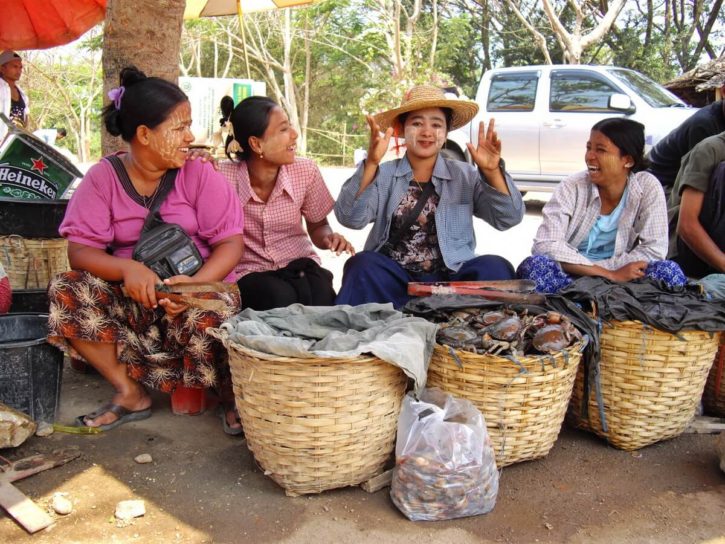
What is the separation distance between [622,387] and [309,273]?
150 centimetres

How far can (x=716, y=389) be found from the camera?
10.6 feet

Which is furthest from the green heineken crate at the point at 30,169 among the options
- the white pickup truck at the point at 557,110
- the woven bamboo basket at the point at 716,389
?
the white pickup truck at the point at 557,110

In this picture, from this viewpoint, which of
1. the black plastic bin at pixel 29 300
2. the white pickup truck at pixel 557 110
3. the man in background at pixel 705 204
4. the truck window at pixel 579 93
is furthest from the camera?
the truck window at pixel 579 93

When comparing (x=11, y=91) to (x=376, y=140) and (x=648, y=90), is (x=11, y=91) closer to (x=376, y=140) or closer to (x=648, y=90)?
(x=376, y=140)

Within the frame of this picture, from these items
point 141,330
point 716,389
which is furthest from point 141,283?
point 716,389

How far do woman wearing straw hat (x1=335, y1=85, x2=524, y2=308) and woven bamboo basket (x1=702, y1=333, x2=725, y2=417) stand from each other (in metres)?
1.04

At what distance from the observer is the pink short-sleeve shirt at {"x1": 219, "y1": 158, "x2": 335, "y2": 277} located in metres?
3.47

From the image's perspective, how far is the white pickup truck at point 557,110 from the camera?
8359mm

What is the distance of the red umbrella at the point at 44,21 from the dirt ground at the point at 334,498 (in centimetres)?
361

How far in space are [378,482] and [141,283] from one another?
123 cm

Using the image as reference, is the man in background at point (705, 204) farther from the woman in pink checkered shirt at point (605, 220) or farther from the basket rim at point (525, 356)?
the basket rim at point (525, 356)

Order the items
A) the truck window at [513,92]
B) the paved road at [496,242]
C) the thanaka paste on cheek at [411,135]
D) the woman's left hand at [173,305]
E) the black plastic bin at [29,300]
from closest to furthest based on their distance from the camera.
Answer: the woman's left hand at [173,305] < the thanaka paste on cheek at [411,135] < the black plastic bin at [29,300] < the paved road at [496,242] < the truck window at [513,92]

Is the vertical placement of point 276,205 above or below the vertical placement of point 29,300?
above

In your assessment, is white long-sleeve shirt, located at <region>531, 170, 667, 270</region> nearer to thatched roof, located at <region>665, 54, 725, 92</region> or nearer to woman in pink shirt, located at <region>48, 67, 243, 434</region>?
woman in pink shirt, located at <region>48, 67, 243, 434</region>
